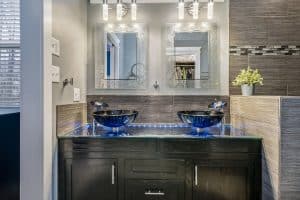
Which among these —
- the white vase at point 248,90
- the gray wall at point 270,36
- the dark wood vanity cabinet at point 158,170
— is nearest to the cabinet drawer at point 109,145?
the dark wood vanity cabinet at point 158,170

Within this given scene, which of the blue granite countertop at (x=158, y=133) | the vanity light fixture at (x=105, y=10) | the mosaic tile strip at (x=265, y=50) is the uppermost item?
the vanity light fixture at (x=105, y=10)

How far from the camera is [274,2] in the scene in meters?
2.63

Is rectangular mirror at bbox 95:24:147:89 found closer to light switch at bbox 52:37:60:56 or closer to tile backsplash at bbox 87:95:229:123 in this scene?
tile backsplash at bbox 87:95:229:123

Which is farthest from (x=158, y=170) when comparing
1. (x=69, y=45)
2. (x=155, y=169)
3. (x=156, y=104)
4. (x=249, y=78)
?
(x=69, y=45)

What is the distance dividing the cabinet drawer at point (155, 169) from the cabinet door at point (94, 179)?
0.42 feet

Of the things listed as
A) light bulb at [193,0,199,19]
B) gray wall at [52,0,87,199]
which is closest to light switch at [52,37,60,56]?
gray wall at [52,0,87,199]

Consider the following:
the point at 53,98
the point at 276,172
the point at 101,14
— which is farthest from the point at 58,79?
the point at 276,172

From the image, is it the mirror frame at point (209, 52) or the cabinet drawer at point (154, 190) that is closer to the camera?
the cabinet drawer at point (154, 190)

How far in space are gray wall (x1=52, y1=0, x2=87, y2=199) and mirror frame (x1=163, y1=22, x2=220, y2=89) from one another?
810mm

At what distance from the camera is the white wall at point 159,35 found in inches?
A: 106

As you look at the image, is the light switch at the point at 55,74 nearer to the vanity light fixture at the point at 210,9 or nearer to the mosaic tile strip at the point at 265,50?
the vanity light fixture at the point at 210,9

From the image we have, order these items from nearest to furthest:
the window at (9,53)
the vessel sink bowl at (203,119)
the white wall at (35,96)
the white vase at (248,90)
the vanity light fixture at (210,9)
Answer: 1. the white wall at (35,96)
2. the vessel sink bowl at (203,119)
3. the window at (9,53)
4. the white vase at (248,90)
5. the vanity light fixture at (210,9)

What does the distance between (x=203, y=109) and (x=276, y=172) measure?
1041 millimetres

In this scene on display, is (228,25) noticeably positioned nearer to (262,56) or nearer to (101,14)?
(262,56)
